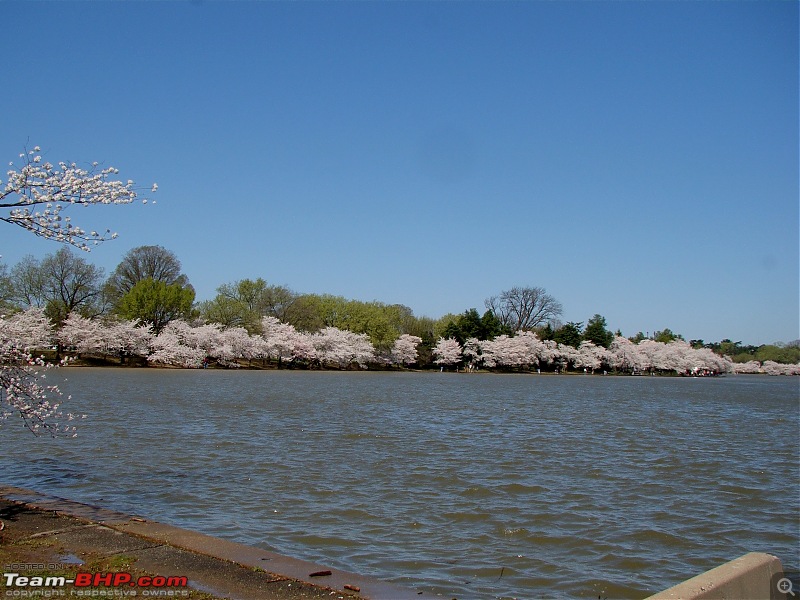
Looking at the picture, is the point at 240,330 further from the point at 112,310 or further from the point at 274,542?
the point at 274,542

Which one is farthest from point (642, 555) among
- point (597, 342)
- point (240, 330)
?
point (597, 342)

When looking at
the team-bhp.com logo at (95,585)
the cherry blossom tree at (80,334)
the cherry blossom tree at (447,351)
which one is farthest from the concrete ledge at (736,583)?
the cherry blossom tree at (447,351)

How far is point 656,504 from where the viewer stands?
1191cm

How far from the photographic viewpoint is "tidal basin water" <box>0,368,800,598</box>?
8398 mm

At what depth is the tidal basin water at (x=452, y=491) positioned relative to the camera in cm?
840

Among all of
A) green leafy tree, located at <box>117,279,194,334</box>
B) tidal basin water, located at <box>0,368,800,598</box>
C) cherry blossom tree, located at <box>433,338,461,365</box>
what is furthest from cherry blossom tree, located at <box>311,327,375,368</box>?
tidal basin water, located at <box>0,368,800,598</box>

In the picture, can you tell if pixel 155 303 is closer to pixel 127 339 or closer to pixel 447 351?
pixel 127 339

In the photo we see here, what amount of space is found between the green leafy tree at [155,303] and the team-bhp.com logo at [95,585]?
7042 cm

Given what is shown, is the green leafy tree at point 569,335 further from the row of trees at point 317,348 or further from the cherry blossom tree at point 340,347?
the cherry blossom tree at point 340,347

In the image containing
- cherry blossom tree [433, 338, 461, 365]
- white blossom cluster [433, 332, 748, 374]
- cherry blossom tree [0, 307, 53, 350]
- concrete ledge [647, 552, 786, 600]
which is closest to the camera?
concrete ledge [647, 552, 786, 600]

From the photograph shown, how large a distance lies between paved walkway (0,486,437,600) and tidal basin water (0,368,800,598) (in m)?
1.34

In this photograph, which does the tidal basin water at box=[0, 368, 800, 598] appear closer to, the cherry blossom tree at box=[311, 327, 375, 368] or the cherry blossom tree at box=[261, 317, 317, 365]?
the cherry blossom tree at box=[261, 317, 317, 365]

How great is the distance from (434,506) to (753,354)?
20449 centimetres

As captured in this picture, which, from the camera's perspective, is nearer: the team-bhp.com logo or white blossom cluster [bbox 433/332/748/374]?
the team-bhp.com logo
